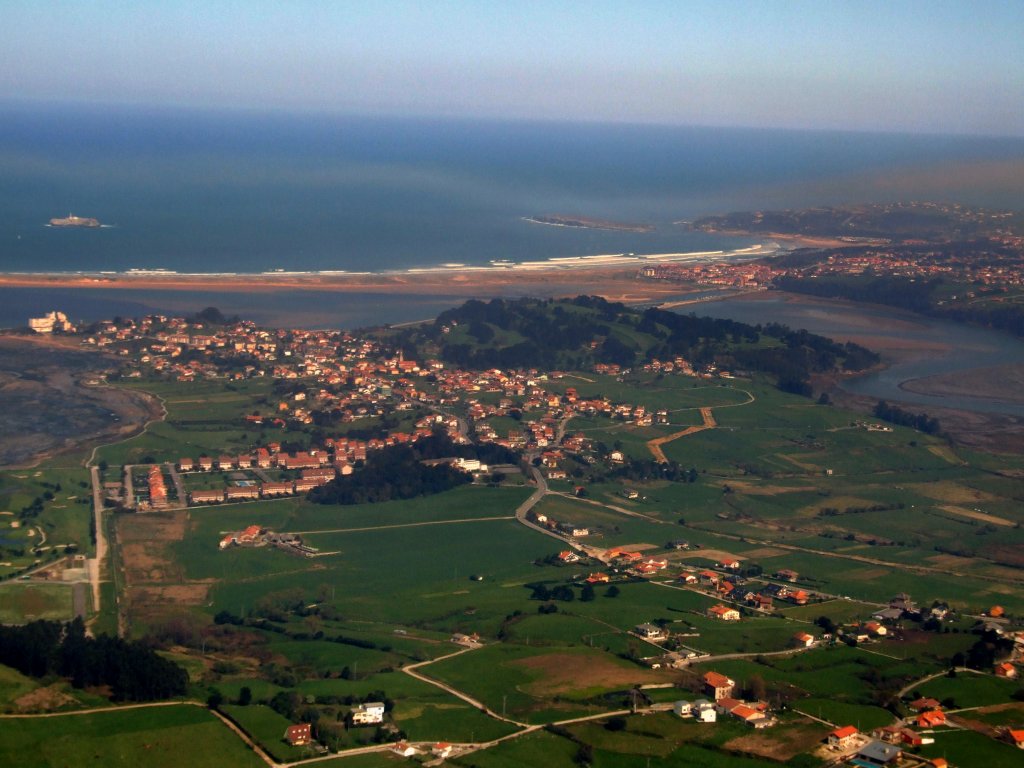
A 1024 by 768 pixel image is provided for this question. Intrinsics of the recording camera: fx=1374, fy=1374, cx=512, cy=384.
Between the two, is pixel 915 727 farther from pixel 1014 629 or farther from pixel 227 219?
pixel 227 219

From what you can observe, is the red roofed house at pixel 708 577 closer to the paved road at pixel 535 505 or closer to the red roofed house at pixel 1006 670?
the paved road at pixel 535 505

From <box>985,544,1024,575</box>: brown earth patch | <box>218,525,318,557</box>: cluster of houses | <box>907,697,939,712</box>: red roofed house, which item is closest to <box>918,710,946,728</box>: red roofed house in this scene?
<box>907,697,939,712</box>: red roofed house

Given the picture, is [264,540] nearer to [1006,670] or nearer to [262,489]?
[262,489]

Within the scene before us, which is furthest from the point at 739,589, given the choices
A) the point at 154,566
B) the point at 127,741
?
the point at 127,741

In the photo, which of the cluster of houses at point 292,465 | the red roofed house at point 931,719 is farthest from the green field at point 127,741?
the cluster of houses at point 292,465

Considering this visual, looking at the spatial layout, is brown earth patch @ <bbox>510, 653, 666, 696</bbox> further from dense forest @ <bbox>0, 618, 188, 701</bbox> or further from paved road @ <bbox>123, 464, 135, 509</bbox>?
paved road @ <bbox>123, 464, 135, 509</bbox>

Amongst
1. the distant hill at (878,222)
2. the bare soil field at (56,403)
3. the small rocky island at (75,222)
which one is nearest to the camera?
the bare soil field at (56,403)

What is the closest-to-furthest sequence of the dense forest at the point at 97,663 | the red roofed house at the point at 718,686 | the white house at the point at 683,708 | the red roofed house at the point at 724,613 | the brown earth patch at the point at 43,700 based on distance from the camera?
the brown earth patch at the point at 43,700 → the white house at the point at 683,708 → the dense forest at the point at 97,663 → the red roofed house at the point at 718,686 → the red roofed house at the point at 724,613
